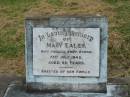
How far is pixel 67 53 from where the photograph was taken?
593 centimetres

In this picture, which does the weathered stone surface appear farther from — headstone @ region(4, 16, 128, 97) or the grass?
the grass

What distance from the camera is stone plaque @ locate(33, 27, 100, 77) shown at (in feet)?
19.3

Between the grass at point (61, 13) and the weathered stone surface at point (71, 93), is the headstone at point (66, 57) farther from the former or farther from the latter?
the grass at point (61, 13)

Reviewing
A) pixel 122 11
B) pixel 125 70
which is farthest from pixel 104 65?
pixel 122 11

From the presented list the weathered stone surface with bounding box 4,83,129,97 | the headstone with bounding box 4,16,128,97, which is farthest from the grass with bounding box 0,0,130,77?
the headstone with bounding box 4,16,128,97

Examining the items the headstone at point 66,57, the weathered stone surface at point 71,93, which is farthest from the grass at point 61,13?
the headstone at point 66,57

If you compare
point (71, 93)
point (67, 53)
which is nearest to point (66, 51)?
point (67, 53)

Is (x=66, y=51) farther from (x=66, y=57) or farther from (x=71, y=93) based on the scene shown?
(x=71, y=93)

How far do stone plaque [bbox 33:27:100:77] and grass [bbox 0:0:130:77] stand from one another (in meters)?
1.59

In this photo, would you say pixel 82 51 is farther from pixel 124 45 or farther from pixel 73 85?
pixel 124 45

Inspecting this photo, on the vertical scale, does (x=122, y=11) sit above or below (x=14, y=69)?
above

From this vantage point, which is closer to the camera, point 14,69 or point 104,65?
point 104,65

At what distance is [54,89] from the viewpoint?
19.7 ft

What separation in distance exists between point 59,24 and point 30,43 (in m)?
0.40
